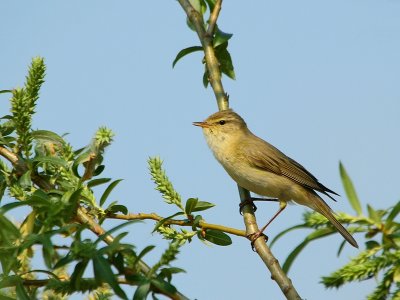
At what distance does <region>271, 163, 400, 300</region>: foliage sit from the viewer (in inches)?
57.4

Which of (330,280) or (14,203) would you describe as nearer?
(330,280)

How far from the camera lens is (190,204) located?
251 cm

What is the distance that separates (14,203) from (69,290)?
402 millimetres

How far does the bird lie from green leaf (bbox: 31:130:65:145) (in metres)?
3.20

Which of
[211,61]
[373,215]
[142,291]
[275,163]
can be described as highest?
[275,163]

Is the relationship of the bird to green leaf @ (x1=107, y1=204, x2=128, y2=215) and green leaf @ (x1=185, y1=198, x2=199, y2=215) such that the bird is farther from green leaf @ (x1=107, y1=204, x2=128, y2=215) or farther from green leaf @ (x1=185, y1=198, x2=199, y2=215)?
green leaf @ (x1=107, y1=204, x2=128, y2=215)

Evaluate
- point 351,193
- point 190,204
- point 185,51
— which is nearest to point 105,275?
point 351,193

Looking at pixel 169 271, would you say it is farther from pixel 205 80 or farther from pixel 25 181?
pixel 205 80

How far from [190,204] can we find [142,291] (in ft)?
2.82

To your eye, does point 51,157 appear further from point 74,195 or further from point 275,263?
point 275,263

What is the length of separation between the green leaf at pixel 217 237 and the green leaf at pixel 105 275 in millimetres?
965

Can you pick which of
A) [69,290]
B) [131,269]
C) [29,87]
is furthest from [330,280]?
[29,87]

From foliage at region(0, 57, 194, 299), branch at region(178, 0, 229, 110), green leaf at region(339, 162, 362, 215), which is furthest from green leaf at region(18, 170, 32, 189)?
branch at region(178, 0, 229, 110)

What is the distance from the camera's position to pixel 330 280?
153 centimetres
